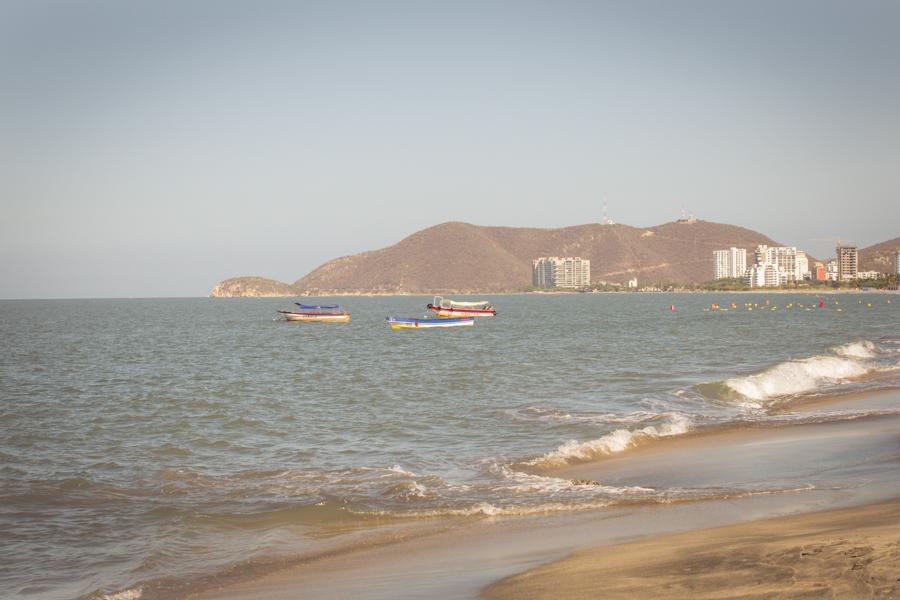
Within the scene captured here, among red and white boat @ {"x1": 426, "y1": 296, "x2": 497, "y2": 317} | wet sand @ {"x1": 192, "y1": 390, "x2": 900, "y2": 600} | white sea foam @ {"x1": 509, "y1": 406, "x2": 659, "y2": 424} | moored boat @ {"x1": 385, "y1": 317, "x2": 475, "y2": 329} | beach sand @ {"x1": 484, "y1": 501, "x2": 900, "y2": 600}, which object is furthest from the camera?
red and white boat @ {"x1": 426, "y1": 296, "x2": 497, "y2": 317}

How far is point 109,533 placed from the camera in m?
11.1

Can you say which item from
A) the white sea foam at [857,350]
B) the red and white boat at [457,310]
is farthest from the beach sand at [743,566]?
the red and white boat at [457,310]

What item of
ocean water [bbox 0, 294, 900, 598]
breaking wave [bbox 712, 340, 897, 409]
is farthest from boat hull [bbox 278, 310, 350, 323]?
breaking wave [bbox 712, 340, 897, 409]

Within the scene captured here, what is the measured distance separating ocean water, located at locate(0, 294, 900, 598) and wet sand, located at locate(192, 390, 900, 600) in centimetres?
63

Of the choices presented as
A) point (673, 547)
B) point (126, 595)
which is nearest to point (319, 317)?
point (126, 595)

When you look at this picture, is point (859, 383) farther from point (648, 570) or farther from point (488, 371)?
point (648, 570)

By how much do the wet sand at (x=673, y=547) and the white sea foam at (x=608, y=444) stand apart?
53.8 inches

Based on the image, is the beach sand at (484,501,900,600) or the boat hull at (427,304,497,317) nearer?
the beach sand at (484,501,900,600)

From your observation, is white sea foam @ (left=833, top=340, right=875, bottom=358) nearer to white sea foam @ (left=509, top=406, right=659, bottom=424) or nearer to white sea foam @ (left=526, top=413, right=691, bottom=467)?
white sea foam @ (left=509, top=406, right=659, bottom=424)

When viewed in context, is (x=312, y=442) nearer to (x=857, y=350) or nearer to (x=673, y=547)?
(x=673, y=547)

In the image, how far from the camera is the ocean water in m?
10.6

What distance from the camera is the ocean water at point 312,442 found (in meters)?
10.6

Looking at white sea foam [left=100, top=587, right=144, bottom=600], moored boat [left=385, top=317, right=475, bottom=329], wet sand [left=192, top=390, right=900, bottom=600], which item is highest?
wet sand [left=192, top=390, right=900, bottom=600]

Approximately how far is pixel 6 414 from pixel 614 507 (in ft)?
70.1
